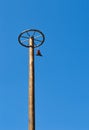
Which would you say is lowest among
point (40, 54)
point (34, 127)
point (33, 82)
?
point (34, 127)

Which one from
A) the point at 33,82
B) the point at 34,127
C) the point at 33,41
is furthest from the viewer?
the point at 33,41

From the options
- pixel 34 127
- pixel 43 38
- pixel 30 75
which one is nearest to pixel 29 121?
pixel 34 127

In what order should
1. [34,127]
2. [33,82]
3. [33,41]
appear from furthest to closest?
[33,41] → [33,82] → [34,127]

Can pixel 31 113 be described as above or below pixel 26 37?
Answer: below

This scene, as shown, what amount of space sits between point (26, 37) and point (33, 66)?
1517mm

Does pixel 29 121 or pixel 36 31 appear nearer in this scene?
pixel 29 121

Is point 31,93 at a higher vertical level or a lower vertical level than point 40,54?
lower

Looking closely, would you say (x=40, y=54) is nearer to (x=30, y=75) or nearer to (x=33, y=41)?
(x=33, y=41)

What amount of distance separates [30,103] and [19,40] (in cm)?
291

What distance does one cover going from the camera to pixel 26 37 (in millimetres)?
11719

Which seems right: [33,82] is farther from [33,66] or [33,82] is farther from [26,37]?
[26,37]

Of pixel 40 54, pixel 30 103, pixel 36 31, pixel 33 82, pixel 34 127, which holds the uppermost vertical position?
pixel 36 31

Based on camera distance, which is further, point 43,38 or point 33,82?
point 43,38

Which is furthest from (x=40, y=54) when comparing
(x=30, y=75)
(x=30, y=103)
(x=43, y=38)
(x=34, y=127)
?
(x=34, y=127)
